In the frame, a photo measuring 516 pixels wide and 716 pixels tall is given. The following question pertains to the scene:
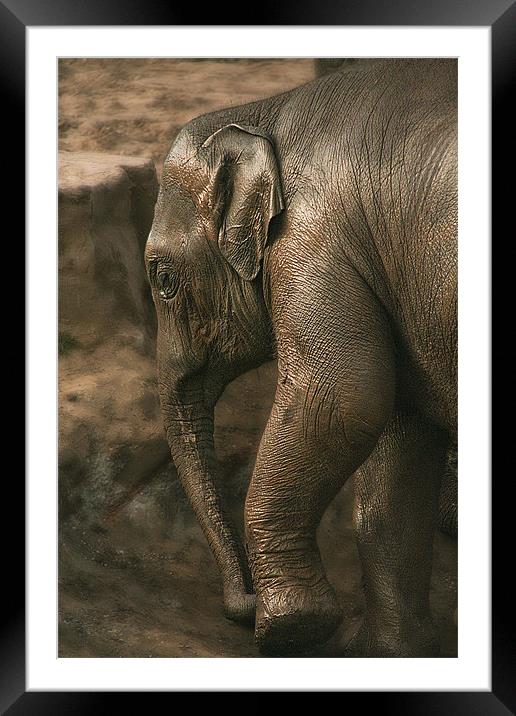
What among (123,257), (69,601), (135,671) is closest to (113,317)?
(123,257)

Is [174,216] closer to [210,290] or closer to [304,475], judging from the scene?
[210,290]

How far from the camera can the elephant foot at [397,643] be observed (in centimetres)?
340

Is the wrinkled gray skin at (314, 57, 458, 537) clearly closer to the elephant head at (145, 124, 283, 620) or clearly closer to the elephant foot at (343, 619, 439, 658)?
the elephant foot at (343, 619, 439, 658)

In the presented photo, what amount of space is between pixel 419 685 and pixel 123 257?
2.12m

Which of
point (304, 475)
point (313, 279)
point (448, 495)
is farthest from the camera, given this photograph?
point (448, 495)

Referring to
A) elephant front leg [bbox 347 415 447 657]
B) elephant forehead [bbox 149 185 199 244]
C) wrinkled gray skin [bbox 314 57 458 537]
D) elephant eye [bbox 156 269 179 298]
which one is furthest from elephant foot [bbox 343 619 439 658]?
elephant forehead [bbox 149 185 199 244]

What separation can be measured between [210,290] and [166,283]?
0.13 m

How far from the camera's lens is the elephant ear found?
9.55 ft

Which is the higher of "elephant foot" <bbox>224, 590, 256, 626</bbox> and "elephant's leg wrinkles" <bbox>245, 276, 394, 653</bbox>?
"elephant's leg wrinkles" <bbox>245, 276, 394, 653</bbox>

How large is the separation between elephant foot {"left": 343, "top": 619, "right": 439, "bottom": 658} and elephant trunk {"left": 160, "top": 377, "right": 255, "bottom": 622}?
0.32m

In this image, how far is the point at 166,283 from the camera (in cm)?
321
